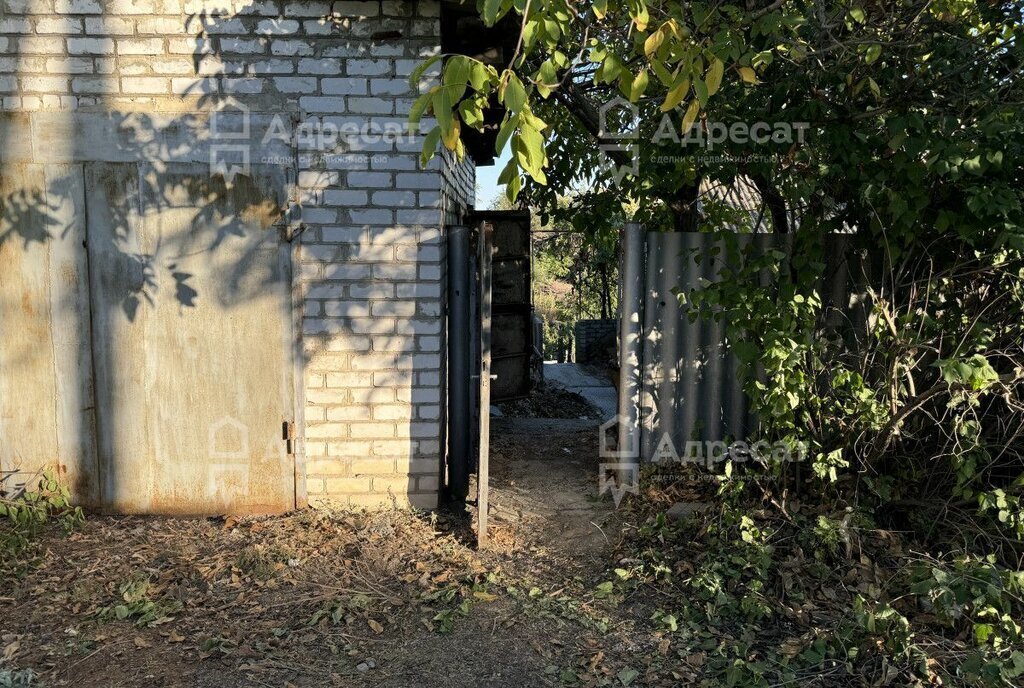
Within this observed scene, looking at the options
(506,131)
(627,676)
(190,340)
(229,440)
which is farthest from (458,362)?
Answer: (506,131)

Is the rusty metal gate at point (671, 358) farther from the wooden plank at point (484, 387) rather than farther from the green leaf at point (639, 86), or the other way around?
the green leaf at point (639, 86)

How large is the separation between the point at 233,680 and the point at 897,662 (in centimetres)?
266

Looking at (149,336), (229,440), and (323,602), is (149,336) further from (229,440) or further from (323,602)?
(323,602)

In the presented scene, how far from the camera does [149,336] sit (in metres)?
4.68

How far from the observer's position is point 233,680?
3.19 meters

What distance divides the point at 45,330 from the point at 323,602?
95.7 inches

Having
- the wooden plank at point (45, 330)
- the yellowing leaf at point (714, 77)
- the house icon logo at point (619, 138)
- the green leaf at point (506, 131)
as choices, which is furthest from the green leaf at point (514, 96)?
the wooden plank at point (45, 330)

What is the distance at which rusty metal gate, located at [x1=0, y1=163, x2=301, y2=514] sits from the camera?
4.58m

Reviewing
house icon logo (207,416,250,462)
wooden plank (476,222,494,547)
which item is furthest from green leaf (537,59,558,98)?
house icon logo (207,416,250,462)

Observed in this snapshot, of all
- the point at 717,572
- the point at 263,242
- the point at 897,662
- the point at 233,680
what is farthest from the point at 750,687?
the point at 263,242

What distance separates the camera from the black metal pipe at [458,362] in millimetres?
5109

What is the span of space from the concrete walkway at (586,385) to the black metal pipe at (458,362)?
4.33 meters

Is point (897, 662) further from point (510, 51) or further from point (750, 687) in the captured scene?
point (510, 51)

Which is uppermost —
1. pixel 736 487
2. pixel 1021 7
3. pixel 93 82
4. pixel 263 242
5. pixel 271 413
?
pixel 1021 7
